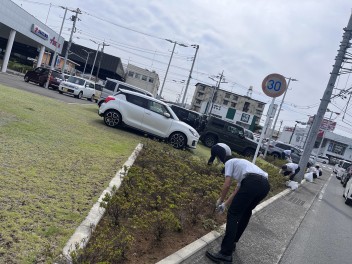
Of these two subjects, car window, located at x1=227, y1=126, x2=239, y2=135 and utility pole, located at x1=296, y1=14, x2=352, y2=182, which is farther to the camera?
car window, located at x1=227, y1=126, x2=239, y2=135

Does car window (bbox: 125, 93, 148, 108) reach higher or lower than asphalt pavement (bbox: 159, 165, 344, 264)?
higher

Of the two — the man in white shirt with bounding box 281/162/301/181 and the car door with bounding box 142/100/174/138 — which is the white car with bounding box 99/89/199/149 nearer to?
the car door with bounding box 142/100/174/138

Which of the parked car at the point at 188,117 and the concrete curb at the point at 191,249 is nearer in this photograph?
the concrete curb at the point at 191,249

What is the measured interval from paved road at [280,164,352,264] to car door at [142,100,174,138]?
606 centimetres

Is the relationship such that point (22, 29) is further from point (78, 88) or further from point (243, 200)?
point (243, 200)

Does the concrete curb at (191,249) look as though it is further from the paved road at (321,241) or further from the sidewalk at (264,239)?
the paved road at (321,241)

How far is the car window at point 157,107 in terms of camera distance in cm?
1337

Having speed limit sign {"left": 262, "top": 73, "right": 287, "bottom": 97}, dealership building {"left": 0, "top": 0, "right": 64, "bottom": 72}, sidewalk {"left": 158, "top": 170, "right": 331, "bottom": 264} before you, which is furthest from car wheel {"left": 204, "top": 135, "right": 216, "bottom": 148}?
dealership building {"left": 0, "top": 0, "right": 64, "bottom": 72}

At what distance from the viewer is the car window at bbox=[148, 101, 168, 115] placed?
1337 centimetres

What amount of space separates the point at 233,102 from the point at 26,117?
87.4 metres

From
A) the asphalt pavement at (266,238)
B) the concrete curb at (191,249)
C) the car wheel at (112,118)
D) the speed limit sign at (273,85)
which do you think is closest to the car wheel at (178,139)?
the car wheel at (112,118)

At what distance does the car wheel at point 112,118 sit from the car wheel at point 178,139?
86.0 inches

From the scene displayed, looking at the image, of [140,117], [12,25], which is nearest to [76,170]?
[140,117]

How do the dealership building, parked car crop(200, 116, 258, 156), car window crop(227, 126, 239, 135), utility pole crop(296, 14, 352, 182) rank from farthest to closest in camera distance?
1. the dealership building
2. car window crop(227, 126, 239, 135)
3. parked car crop(200, 116, 258, 156)
4. utility pole crop(296, 14, 352, 182)
